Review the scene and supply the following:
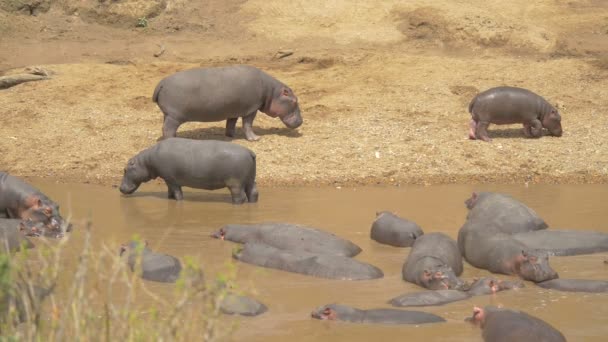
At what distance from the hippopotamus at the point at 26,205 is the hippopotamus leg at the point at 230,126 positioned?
4.08 m

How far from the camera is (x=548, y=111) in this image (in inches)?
533

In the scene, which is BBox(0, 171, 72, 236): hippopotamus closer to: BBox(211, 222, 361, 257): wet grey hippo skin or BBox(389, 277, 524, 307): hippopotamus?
BBox(211, 222, 361, 257): wet grey hippo skin

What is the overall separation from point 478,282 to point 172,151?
167 inches

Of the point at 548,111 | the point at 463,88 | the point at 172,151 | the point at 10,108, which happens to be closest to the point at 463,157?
the point at 548,111

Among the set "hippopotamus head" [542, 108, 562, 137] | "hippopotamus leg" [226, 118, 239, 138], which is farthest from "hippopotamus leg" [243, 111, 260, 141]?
"hippopotamus head" [542, 108, 562, 137]

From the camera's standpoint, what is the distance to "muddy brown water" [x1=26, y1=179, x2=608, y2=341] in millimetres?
6801

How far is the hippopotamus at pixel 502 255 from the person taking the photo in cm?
804

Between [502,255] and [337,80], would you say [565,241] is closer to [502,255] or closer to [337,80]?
[502,255]

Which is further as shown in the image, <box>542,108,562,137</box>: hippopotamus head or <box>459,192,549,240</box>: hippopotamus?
<box>542,108,562,137</box>: hippopotamus head

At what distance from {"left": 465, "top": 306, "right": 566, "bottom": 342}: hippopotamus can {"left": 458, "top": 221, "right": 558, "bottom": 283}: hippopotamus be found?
128 cm

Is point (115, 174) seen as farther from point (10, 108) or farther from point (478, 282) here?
point (478, 282)

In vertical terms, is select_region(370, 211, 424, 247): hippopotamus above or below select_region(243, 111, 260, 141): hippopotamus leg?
above

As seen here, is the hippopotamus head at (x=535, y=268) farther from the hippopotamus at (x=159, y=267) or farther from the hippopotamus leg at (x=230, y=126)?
the hippopotamus leg at (x=230, y=126)

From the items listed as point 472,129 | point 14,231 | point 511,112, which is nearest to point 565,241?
point 14,231
